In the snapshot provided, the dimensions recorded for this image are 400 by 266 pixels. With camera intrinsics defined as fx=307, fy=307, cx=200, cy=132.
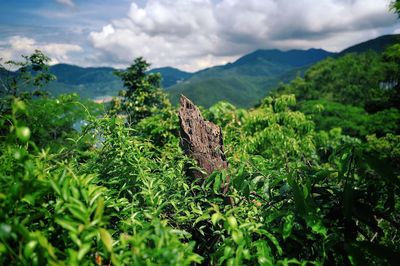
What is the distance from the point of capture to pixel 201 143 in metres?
3.02

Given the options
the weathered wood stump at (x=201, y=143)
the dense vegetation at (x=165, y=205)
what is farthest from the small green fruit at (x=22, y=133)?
the weathered wood stump at (x=201, y=143)

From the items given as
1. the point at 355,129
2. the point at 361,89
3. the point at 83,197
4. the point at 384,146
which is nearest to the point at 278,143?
the point at 83,197

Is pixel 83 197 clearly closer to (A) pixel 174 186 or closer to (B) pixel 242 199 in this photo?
(A) pixel 174 186

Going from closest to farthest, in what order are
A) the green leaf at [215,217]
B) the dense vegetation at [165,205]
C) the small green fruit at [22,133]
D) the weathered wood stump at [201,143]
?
1. the small green fruit at [22,133]
2. the dense vegetation at [165,205]
3. the green leaf at [215,217]
4. the weathered wood stump at [201,143]

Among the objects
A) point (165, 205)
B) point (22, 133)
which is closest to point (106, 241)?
point (22, 133)

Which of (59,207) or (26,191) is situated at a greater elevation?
(26,191)

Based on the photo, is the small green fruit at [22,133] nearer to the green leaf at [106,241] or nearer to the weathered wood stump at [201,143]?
the green leaf at [106,241]

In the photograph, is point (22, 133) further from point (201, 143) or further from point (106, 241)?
point (201, 143)

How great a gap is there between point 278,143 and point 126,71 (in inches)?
845

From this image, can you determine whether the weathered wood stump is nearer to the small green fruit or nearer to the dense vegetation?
the dense vegetation

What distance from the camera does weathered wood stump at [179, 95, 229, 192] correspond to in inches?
112

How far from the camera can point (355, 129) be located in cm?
3525

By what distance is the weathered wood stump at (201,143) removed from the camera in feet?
9.34

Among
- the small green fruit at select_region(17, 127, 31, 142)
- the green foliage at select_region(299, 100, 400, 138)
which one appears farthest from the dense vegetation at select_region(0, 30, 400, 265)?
the green foliage at select_region(299, 100, 400, 138)
